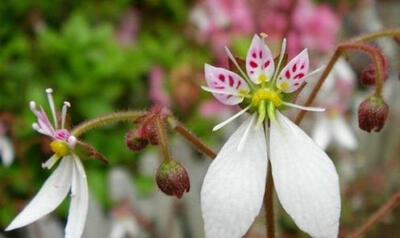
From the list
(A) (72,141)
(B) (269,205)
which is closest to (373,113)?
(B) (269,205)

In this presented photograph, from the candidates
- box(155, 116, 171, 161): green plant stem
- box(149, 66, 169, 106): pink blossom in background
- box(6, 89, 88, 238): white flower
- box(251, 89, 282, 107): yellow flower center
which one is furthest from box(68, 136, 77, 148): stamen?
box(149, 66, 169, 106): pink blossom in background

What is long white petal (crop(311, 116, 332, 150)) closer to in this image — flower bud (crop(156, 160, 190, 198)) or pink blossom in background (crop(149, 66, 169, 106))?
pink blossom in background (crop(149, 66, 169, 106))

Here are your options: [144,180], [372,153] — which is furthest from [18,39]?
[372,153]

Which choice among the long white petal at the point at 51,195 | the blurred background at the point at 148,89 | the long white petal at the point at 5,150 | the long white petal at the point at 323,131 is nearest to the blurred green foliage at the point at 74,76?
the blurred background at the point at 148,89

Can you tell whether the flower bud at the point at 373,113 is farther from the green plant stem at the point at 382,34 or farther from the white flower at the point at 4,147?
the white flower at the point at 4,147

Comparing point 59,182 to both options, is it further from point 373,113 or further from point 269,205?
point 373,113

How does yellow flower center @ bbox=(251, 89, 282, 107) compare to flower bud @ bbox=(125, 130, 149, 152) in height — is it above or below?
above

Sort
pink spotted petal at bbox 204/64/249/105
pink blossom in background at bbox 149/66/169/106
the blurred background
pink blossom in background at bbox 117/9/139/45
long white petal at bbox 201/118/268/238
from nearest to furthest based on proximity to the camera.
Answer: long white petal at bbox 201/118/268/238, pink spotted petal at bbox 204/64/249/105, the blurred background, pink blossom in background at bbox 149/66/169/106, pink blossom in background at bbox 117/9/139/45
